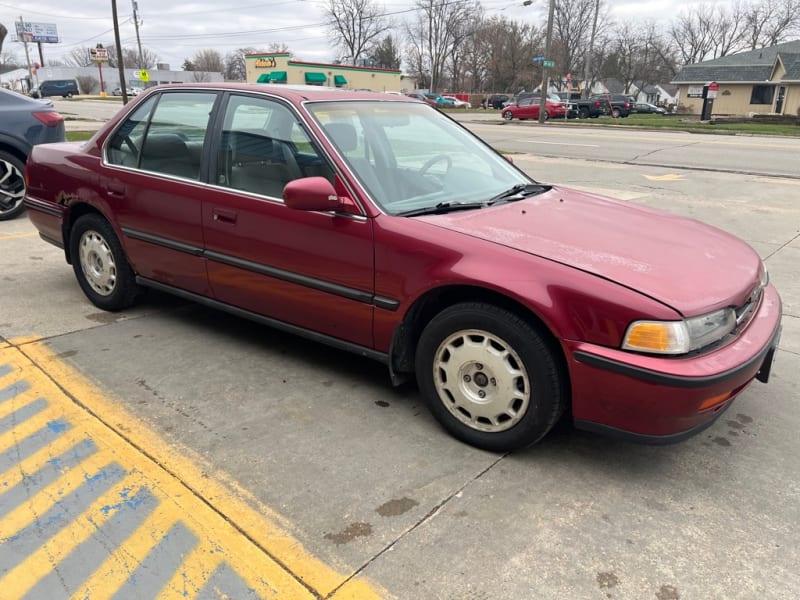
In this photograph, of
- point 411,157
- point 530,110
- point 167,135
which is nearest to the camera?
point 411,157

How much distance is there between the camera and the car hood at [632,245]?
251cm

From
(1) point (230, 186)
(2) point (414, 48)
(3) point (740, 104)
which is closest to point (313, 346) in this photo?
(1) point (230, 186)

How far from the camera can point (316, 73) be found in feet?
150

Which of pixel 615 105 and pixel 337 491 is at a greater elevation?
pixel 615 105

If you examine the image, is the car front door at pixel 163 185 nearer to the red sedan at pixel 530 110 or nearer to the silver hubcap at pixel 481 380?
the silver hubcap at pixel 481 380

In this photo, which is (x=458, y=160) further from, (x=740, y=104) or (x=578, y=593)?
(x=740, y=104)

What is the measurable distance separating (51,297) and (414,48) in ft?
269

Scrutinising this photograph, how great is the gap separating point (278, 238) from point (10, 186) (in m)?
5.73

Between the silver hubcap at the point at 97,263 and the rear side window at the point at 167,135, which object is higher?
the rear side window at the point at 167,135

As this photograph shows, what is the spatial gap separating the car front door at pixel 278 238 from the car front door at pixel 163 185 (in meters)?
0.16

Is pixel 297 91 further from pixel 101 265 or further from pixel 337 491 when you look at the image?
pixel 337 491

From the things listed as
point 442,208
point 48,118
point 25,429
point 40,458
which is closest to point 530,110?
point 48,118

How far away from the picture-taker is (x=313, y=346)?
4.07m

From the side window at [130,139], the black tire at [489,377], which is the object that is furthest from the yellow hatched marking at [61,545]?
the side window at [130,139]
